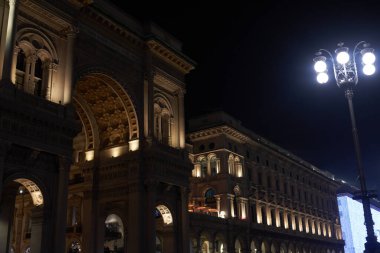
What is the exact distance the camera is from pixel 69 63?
26.6 metres

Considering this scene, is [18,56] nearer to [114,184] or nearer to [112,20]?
[112,20]

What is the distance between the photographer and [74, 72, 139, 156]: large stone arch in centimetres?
3241

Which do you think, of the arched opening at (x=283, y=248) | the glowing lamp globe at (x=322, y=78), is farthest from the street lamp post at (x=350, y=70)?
the arched opening at (x=283, y=248)

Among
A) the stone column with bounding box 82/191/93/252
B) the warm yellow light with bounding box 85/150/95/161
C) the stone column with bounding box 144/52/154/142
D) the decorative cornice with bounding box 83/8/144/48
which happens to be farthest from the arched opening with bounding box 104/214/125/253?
the decorative cornice with bounding box 83/8/144/48

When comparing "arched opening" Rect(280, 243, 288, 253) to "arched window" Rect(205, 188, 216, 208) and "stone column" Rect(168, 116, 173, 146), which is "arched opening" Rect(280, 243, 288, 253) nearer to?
"arched window" Rect(205, 188, 216, 208)

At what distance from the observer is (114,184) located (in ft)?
105

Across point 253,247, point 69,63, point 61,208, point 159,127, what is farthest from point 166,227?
point 253,247

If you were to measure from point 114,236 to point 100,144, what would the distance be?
7152 mm

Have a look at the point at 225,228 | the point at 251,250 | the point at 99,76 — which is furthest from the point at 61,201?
the point at 251,250

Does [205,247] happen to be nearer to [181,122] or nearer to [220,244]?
[220,244]

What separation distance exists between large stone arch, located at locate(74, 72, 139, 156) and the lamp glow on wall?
54.1ft

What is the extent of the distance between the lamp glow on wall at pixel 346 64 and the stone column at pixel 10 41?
14.4 metres

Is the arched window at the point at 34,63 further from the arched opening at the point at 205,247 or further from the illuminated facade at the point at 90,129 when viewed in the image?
the arched opening at the point at 205,247

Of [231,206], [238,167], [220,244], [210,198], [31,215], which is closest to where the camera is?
[31,215]
